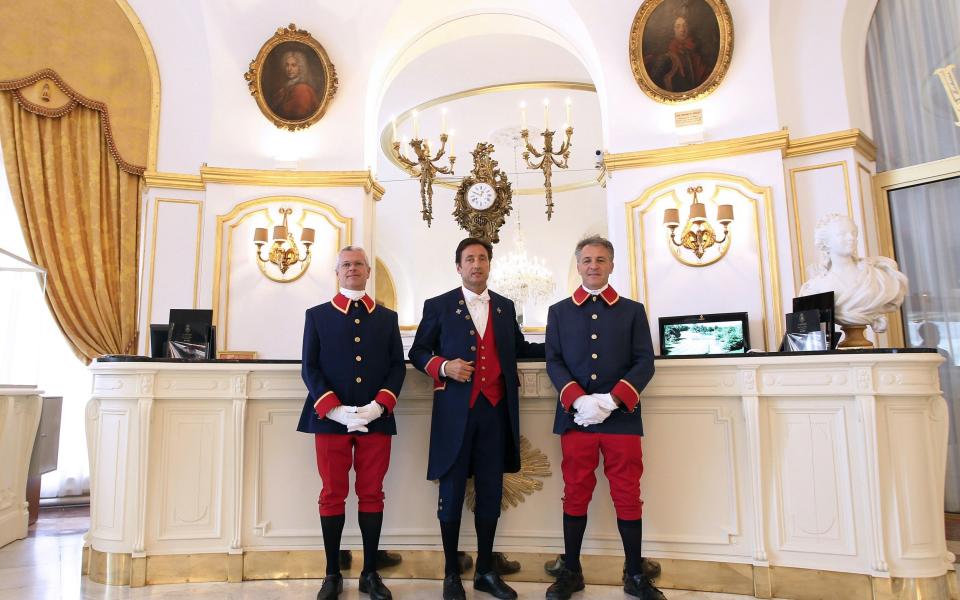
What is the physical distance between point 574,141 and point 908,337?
5329 millimetres

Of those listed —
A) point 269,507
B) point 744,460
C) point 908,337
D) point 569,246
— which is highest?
point 569,246

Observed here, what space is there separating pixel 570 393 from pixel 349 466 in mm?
1049

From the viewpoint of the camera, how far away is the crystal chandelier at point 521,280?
9.82m

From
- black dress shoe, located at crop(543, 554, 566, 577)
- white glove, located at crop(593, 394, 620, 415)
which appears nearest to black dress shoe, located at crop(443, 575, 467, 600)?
black dress shoe, located at crop(543, 554, 566, 577)

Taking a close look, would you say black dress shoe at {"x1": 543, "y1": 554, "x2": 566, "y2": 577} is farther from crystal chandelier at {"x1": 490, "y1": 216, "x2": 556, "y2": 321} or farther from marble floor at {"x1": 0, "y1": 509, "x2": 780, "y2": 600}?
crystal chandelier at {"x1": 490, "y1": 216, "x2": 556, "y2": 321}

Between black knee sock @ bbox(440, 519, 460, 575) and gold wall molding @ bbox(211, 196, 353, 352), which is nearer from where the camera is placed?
black knee sock @ bbox(440, 519, 460, 575)

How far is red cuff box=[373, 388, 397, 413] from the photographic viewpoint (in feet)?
9.35

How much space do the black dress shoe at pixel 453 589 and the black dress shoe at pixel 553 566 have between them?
1.46ft

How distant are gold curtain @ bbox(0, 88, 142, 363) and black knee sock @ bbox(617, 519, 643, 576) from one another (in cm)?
485

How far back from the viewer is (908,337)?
17.0 feet

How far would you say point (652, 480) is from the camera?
3027 millimetres

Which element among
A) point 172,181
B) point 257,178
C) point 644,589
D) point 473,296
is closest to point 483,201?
point 257,178

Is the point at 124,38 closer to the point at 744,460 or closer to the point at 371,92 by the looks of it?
the point at 371,92

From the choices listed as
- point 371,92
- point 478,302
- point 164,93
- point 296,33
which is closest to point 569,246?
point 371,92
